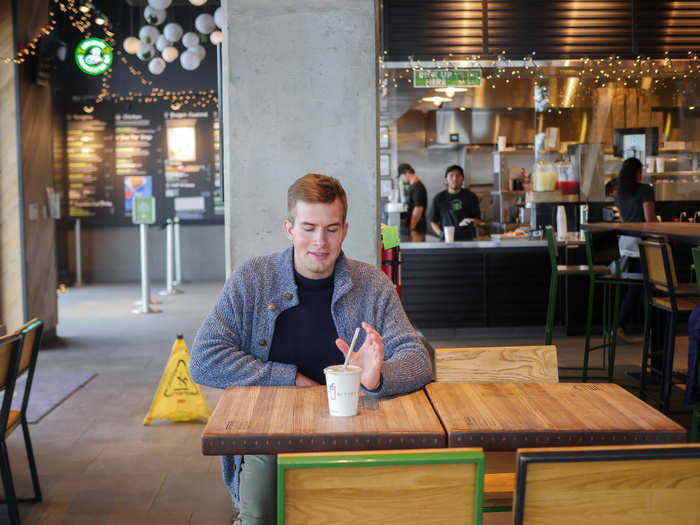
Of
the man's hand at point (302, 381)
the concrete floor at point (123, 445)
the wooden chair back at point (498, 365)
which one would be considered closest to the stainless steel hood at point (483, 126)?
the concrete floor at point (123, 445)

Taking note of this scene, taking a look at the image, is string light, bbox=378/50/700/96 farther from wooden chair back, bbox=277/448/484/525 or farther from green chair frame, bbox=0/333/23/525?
wooden chair back, bbox=277/448/484/525

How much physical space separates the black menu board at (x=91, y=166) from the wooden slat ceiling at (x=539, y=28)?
695 cm

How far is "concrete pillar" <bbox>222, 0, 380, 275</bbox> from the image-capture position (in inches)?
149

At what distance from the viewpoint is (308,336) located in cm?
257

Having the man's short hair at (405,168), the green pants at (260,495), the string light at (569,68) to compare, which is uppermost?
the string light at (569,68)

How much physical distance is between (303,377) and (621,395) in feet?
3.01

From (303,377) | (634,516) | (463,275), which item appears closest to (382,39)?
(463,275)

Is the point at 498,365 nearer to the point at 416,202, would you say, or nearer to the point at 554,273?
the point at 554,273

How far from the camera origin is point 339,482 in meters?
1.39

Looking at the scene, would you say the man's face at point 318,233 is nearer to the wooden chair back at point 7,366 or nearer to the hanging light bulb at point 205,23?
the wooden chair back at point 7,366

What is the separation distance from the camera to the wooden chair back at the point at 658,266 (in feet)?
15.2

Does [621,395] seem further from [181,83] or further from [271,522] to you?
[181,83]

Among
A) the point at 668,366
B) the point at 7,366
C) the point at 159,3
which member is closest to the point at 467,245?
the point at 668,366

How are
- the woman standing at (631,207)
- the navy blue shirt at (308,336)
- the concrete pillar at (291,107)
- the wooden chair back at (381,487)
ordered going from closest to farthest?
the wooden chair back at (381,487)
the navy blue shirt at (308,336)
the concrete pillar at (291,107)
the woman standing at (631,207)
